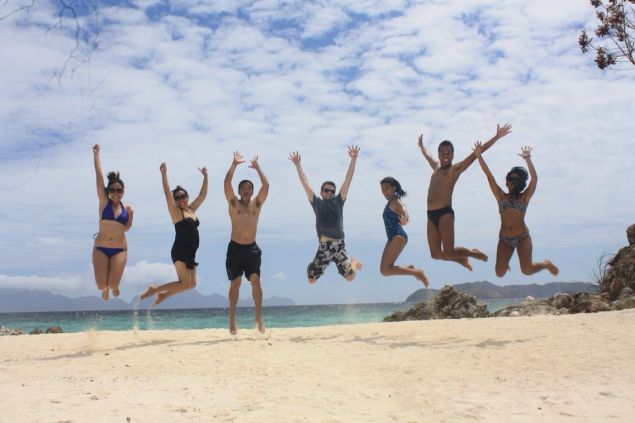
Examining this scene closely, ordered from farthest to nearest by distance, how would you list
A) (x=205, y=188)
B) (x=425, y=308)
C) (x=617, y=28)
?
(x=425, y=308) < (x=617, y=28) < (x=205, y=188)

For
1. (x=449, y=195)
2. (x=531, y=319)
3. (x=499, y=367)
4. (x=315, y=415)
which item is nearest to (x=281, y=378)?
(x=315, y=415)

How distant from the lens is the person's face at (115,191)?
9.74 m

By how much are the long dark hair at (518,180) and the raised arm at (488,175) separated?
21 cm

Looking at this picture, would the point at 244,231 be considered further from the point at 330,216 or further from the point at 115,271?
the point at 115,271

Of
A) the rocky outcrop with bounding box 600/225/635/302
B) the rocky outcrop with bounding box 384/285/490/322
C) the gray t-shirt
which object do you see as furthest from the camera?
the rocky outcrop with bounding box 384/285/490/322

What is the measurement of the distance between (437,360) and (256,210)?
4.24 meters

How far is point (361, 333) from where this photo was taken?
440 inches

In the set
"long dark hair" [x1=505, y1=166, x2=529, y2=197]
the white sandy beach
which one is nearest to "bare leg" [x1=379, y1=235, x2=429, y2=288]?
the white sandy beach

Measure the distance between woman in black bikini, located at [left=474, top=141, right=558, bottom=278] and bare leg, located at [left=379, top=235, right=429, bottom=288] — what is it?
1430mm

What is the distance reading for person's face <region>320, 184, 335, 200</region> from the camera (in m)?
10.8

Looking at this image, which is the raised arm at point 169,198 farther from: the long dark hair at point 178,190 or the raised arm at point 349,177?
the raised arm at point 349,177

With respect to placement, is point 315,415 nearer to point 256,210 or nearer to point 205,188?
point 256,210

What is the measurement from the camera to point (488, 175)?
973cm

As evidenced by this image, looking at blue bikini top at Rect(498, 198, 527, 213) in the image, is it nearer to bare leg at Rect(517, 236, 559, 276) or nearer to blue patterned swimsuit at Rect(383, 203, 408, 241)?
bare leg at Rect(517, 236, 559, 276)
